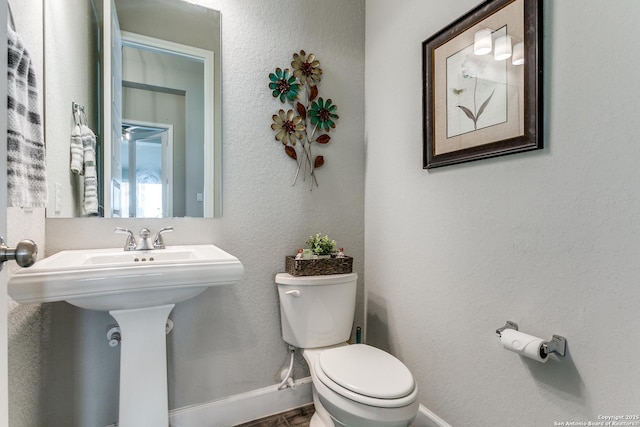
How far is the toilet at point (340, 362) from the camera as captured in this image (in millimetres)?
1130

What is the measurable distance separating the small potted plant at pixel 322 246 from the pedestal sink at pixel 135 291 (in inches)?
20.5

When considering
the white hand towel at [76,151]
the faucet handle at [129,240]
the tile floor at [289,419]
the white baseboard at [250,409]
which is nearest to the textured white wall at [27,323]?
the white hand towel at [76,151]

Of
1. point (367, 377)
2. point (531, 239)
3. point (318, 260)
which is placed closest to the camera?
point (531, 239)

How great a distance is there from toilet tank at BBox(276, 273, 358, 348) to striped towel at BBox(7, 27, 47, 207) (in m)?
1.01

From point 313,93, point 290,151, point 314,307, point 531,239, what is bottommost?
point 314,307

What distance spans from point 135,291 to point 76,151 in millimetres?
754

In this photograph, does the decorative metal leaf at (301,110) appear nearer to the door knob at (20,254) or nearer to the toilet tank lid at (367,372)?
the toilet tank lid at (367,372)

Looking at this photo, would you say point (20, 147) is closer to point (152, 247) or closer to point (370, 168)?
point (152, 247)

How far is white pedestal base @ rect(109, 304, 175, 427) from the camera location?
1.19m

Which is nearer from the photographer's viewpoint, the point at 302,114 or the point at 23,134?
the point at 23,134

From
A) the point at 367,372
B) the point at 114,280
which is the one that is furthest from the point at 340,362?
the point at 114,280

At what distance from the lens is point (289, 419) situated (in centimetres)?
168

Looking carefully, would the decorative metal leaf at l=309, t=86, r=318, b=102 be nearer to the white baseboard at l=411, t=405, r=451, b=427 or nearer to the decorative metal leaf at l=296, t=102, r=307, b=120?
the decorative metal leaf at l=296, t=102, r=307, b=120

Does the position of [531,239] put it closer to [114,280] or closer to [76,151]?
[114,280]
